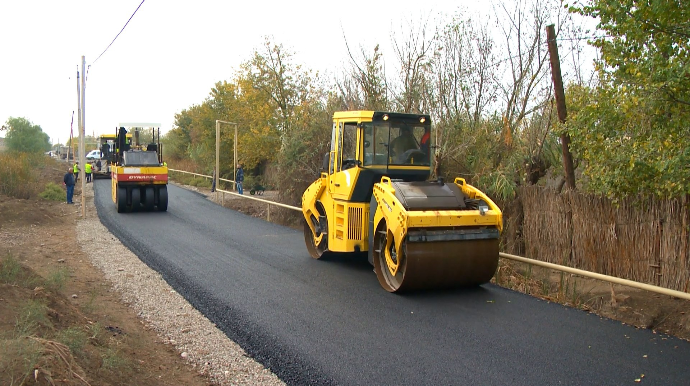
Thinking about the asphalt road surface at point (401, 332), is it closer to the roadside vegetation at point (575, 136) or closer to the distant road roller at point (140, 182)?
the roadside vegetation at point (575, 136)

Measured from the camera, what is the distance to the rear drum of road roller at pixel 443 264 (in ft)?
25.3

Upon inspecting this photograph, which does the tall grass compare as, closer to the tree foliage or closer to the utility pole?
the utility pole

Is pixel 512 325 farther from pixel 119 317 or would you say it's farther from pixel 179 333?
pixel 119 317

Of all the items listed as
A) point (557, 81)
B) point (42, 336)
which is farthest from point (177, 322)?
point (557, 81)

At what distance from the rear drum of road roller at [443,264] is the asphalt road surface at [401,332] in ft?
0.62

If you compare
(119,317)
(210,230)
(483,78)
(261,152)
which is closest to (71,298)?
(119,317)

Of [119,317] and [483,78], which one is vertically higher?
[483,78]

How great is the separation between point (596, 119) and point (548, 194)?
2.49 metres

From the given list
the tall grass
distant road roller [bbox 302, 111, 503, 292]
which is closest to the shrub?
distant road roller [bbox 302, 111, 503, 292]

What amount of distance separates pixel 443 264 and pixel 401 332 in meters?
1.63

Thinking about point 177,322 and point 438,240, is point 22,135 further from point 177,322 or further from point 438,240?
point 438,240

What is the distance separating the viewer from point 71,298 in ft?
26.5

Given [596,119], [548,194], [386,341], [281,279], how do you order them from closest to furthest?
[386,341] < [596,119] < [281,279] < [548,194]

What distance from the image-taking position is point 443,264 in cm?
780
